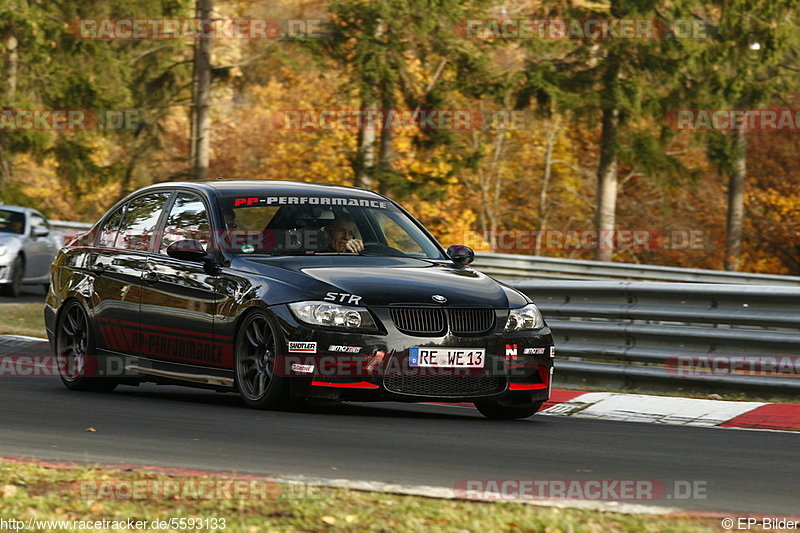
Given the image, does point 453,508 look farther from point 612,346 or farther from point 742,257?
point 742,257

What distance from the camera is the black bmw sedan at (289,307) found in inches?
351

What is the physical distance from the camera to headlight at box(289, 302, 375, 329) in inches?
350

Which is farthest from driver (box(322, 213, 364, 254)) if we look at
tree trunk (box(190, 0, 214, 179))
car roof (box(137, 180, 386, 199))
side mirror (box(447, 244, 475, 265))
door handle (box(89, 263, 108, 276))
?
tree trunk (box(190, 0, 214, 179))

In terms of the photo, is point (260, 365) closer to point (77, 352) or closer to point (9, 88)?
point (77, 352)

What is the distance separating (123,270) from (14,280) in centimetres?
1230

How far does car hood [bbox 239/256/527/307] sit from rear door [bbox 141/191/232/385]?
555 mm

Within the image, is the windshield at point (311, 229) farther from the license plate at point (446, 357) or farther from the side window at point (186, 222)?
the license plate at point (446, 357)

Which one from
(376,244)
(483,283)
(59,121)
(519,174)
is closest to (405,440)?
(483,283)

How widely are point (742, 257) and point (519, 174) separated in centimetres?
905

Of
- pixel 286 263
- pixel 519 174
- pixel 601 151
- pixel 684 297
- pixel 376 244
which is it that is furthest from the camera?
pixel 519 174

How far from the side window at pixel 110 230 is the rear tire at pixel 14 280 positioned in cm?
1141

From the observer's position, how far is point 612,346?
12047 millimetres

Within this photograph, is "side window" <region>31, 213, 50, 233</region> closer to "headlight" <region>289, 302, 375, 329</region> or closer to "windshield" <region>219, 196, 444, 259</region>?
"windshield" <region>219, 196, 444, 259</region>

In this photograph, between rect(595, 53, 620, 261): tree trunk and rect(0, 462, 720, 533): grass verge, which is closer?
rect(0, 462, 720, 533): grass verge
